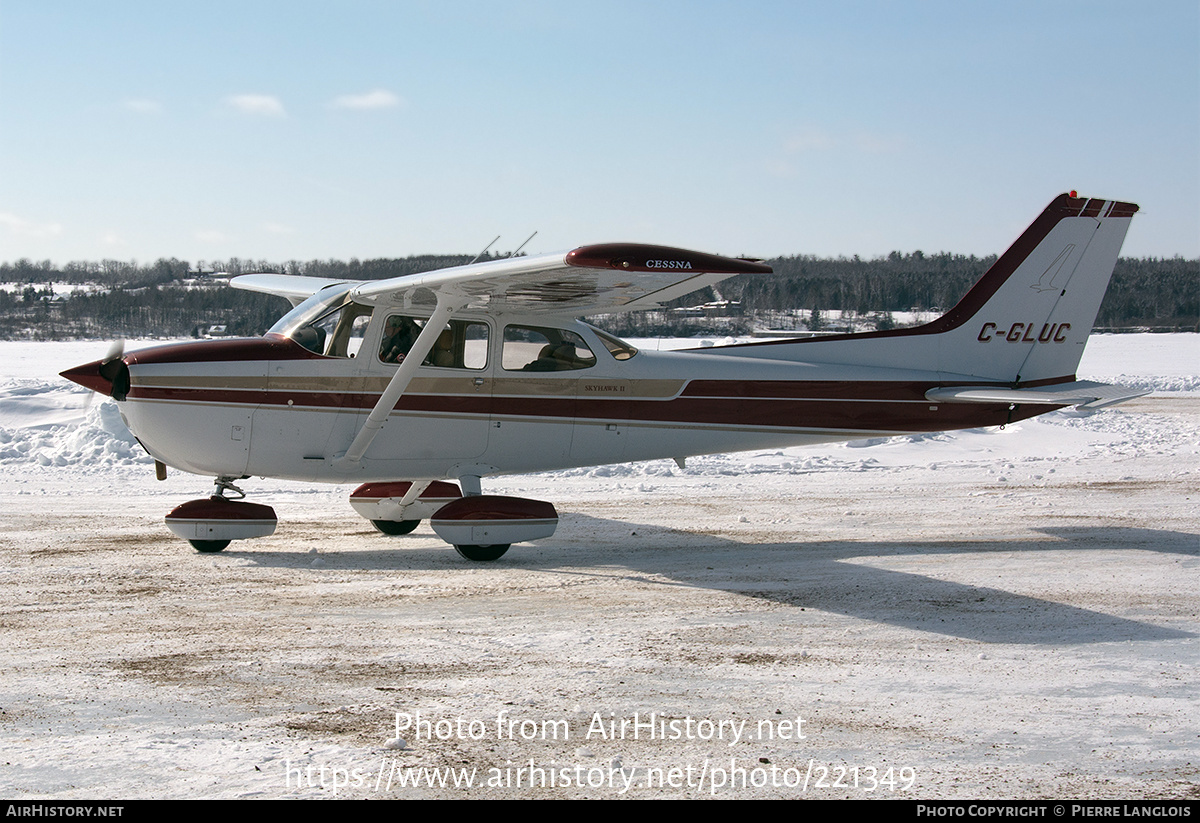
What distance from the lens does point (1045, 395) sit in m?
8.43

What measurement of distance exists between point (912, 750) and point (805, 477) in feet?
25.3

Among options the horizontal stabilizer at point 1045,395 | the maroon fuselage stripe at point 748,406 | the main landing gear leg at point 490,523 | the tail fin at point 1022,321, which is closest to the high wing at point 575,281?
the maroon fuselage stripe at point 748,406

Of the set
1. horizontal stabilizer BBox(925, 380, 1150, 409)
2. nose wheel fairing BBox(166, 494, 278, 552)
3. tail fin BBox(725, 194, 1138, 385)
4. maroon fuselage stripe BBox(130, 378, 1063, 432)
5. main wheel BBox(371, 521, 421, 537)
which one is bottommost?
main wheel BBox(371, 521, 421, 537)

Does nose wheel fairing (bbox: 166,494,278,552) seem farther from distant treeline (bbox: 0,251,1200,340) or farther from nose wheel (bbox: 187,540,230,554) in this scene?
distant treeline (bbox: 0,251,1200,340)

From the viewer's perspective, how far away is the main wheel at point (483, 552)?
7617mm

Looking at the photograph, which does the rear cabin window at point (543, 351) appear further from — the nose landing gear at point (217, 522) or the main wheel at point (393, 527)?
the nose landing gear at point (217, 522)

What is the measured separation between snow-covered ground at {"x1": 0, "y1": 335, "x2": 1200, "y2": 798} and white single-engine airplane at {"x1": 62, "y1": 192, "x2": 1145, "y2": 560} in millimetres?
654

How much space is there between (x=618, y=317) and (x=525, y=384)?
4880cm

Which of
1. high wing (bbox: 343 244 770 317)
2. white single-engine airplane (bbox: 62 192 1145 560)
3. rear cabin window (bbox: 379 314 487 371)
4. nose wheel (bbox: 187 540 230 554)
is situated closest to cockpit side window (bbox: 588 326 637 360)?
white single-engine airplane (bbox: 62 192 1145 560)

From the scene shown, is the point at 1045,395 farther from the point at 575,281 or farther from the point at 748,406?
the point at 575,281

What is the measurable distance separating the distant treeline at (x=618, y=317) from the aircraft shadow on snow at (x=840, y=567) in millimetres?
30683

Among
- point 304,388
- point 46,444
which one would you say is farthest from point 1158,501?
point 46,444

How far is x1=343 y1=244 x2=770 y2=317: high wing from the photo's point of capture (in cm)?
557
